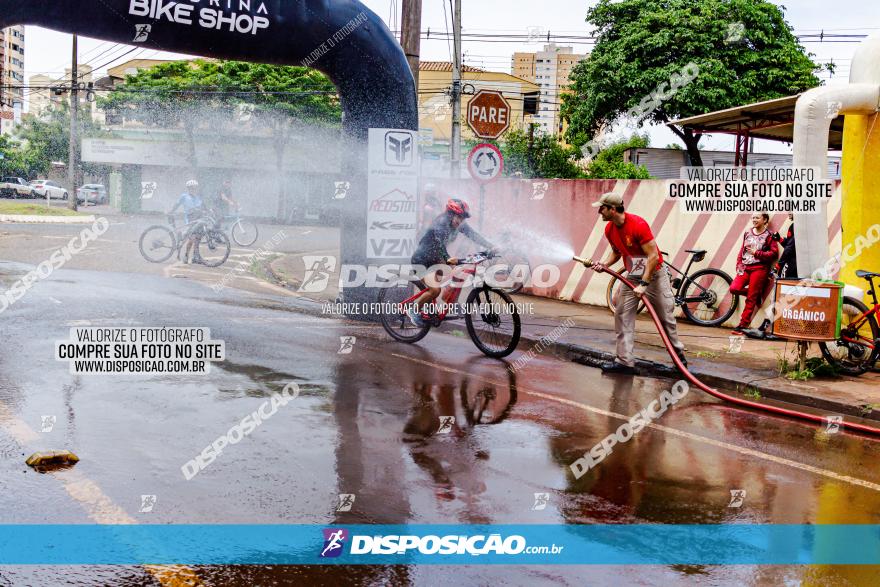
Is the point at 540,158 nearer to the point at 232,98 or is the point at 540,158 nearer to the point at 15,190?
the point at 232,98

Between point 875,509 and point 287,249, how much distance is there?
74.7 feet

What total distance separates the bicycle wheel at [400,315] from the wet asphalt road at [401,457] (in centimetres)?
88

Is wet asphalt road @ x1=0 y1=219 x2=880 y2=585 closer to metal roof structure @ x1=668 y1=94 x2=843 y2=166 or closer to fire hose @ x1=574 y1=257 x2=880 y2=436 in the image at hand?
fire hose @ x1=574 y1=257 x2=880 y2=436

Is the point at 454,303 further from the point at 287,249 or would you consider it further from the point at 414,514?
the point at 287,249

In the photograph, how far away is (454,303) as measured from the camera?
1055 cm

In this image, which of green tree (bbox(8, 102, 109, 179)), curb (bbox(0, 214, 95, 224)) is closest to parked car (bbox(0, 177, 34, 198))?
green tree (bbox(8, 102, 109, 179))

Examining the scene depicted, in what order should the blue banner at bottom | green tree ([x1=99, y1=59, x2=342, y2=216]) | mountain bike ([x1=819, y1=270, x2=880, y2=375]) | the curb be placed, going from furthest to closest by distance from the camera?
green tree ([x1=99, y1=59, x2=342, y2=216]) < the curb < mountain bike ([x1=819, y1=270, x2=880, y2=375]) < the blue banner at bottom

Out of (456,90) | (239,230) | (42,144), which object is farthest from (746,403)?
(42,144)

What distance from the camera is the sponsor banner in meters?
12.2

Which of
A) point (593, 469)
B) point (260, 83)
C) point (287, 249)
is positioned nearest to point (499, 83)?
point (260, 83)

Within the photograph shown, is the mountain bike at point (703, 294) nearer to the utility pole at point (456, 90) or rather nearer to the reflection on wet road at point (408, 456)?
the reflection on wet road at point (408, 456)

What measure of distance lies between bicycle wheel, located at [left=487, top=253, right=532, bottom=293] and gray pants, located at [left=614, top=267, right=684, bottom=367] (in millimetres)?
5871

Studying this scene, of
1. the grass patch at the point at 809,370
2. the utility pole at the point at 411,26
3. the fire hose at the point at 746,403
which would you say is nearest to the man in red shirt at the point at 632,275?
the fire hose at the point at 746,403

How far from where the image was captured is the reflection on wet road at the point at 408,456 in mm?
4777
